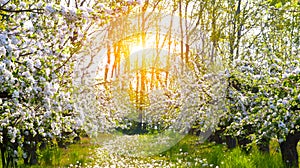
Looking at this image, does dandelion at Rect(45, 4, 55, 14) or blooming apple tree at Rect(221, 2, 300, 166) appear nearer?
dandelion at Rect(45, 4, 55, 14)

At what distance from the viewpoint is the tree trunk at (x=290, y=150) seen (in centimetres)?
873

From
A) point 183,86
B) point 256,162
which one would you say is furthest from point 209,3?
point 256,162

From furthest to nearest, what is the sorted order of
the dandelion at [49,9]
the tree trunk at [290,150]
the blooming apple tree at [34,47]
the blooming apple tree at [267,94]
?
the tree trunk at [290,150] < the blooming apple tree at [267,94] < the blooming apple tree at [34,47] < the dandelion at [49,9]

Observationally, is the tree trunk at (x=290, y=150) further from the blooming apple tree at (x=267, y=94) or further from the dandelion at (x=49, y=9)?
the dandelion at (x=49, y=9)

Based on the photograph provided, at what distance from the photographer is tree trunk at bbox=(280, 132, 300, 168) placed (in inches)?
344

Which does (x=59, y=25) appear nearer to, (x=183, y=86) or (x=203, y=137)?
(x=183, y=86)

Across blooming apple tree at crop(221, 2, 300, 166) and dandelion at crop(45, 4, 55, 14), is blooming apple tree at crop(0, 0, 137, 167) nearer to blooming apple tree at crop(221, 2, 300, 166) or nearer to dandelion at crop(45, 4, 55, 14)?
dandelion at crop(45, 4, 55, 14)

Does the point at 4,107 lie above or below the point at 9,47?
below

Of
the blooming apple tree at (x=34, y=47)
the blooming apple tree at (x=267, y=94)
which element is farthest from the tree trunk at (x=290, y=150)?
the blooming apple tree at (x=34, y=47)

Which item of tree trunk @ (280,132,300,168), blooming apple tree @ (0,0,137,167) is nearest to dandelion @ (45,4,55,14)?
blooming apple tree @ (0,0,137,167)

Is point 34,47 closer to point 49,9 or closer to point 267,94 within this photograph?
point 49,9

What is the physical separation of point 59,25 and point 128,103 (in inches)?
1273

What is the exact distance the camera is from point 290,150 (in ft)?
29.0

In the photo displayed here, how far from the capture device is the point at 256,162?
950cm
